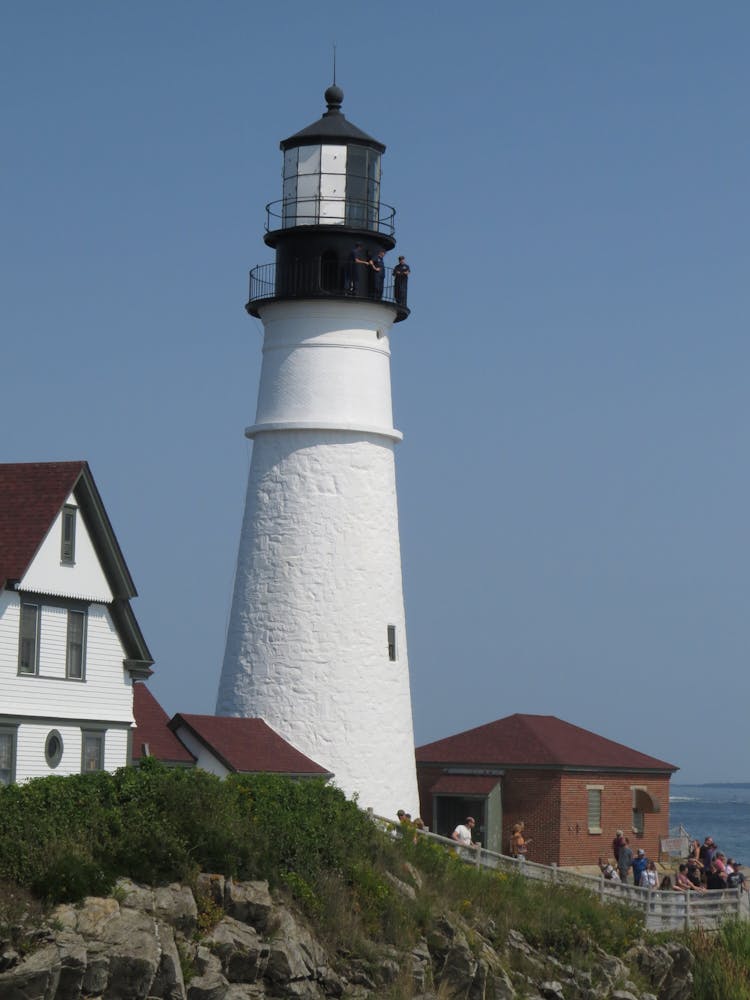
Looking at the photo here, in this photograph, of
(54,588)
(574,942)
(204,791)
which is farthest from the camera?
(574,942)

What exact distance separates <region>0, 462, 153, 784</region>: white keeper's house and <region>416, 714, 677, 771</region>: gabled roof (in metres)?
12.5

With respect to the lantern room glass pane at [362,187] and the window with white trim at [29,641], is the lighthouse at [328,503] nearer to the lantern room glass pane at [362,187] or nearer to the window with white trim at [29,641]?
the lantern room glass pane at [362,187]

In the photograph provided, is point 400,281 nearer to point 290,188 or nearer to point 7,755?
point 290,188

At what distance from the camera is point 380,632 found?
37.5 m

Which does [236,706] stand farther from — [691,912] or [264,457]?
[691,912]

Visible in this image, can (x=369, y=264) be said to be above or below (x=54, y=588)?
above

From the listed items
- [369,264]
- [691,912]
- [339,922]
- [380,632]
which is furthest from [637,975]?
[369,264]

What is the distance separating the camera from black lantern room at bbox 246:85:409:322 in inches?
1479

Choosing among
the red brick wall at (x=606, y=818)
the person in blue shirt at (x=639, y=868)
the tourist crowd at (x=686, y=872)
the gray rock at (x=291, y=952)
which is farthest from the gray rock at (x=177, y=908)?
the red brick wall at (x=606, y=818)

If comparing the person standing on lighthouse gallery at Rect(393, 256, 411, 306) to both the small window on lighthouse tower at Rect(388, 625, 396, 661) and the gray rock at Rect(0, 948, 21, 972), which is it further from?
the gray rock at Rect(0, 948, 21, 972)

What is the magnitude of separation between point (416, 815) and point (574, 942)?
768 cm

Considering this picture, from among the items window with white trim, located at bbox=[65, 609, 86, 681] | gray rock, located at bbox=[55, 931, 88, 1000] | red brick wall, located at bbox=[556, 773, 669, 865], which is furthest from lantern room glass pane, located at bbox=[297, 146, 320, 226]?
gray rock, located at bbox=[55, 931, 88, 1000]

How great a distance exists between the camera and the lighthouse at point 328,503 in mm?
36844

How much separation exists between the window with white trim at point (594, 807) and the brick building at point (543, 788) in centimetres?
2
